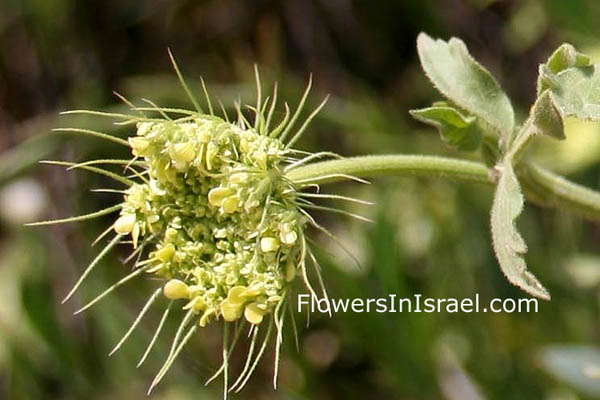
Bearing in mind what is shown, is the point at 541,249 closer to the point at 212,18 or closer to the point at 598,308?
the point at 598,308

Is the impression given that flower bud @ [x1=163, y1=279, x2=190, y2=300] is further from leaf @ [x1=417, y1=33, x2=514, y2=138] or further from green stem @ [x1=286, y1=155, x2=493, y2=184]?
leaf @ [x1=417, y1=33, x2=514, y2=138]

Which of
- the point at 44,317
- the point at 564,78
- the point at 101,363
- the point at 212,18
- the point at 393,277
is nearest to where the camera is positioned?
the point at 564,78

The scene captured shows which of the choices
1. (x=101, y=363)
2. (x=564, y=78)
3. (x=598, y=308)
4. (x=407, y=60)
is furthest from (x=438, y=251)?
(x=564, y=78)

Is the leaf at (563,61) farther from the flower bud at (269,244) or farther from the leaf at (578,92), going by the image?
the flower bud at (269,244)

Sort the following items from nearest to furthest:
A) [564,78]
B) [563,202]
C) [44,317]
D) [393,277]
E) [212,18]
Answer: [564,78] < [563,202] < [393,277] < [44,317] < [212,18]

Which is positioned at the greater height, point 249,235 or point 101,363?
point 249,235

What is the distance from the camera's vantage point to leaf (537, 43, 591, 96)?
59.4 inches

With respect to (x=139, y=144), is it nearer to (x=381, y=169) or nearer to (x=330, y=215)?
(x=381, y=169)

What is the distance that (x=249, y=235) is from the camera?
1.53 meters

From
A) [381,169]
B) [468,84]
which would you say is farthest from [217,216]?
[468,84]

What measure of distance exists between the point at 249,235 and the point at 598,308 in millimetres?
1770

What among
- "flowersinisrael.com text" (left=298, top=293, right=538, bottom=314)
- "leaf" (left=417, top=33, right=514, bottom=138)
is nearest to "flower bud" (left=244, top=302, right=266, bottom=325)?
"leaf" (left=417, top=33, right=514, bottom=138)

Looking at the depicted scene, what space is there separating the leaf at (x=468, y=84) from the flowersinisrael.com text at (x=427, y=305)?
42.6 inches

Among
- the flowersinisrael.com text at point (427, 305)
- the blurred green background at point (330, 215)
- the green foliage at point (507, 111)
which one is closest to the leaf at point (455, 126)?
the green foliage at point (507, 111)
